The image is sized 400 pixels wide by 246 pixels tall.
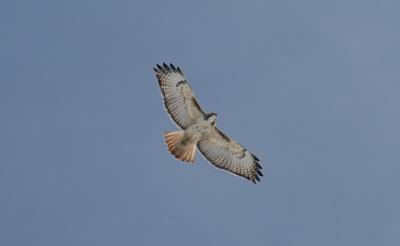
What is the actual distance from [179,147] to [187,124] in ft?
2.67

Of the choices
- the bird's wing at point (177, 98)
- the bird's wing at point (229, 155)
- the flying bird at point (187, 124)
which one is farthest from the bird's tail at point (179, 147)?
the bird's wing at point (229, 155)

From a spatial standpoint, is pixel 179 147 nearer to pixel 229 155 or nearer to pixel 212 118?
pixel 212 118

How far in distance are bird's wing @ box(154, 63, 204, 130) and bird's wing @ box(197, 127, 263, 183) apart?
64 cm

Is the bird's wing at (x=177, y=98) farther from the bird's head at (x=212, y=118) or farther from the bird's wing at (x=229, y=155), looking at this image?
the bird's wing at (x=229, y=155)

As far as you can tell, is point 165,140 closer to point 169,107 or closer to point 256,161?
point 169,107

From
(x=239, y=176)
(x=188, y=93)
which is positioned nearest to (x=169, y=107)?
(x=188, y=93)

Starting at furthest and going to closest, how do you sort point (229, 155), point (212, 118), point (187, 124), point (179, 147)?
1. point (229, 155)
2. point (187, 124)
3. point (212, 118)
4. point (179, 147)

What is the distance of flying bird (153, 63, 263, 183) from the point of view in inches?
1016

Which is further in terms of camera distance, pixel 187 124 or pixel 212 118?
pixel 187 124

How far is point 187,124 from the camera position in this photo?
26.4 metres

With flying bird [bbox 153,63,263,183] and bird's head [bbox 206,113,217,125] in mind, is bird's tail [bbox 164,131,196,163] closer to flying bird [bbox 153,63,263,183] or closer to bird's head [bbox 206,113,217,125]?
flying bird [bbox 153,63,263,183]

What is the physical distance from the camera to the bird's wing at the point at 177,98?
26297 mm

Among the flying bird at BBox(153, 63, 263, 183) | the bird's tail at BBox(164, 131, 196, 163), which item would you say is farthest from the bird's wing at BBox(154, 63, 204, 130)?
the bird's tail at BBox(164, 131, 196, 163)

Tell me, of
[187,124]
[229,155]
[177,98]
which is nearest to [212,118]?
[187,124]
